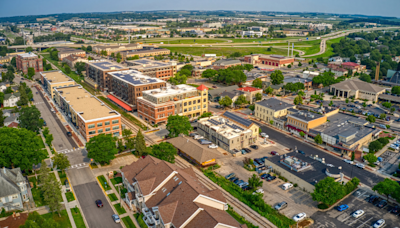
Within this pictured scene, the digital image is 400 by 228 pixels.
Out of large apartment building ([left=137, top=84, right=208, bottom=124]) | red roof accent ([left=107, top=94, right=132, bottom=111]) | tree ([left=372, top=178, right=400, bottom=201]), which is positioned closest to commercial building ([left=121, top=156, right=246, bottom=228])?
tree ([left=372, top=178, right=400, bottom=201])

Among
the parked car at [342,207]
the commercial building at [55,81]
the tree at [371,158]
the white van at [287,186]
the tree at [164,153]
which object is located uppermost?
the commercial building at [55,81]

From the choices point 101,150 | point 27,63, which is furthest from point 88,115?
point 27,63

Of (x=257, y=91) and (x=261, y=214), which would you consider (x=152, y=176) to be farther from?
(x=257, y=91)

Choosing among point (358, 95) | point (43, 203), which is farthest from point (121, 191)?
point (358, 95)

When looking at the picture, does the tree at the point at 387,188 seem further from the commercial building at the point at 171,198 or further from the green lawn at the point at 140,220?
the green lawn at the point at 140,220

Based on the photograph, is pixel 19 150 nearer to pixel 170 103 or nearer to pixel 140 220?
pixel 140 220

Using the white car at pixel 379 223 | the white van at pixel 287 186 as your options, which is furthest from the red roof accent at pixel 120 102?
the white car at pixel 379 223

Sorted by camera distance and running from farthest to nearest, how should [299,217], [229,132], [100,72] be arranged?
1. [100,72]
2. [229,132]
3. [299,217]
